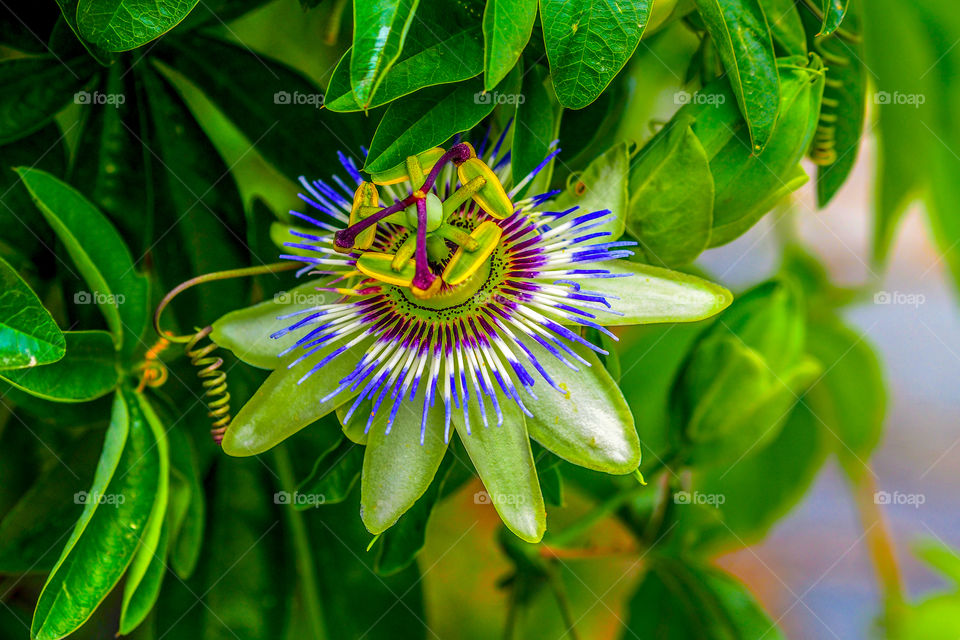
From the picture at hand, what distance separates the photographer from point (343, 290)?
84 cm

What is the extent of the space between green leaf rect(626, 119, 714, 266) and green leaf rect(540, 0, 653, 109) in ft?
0.51

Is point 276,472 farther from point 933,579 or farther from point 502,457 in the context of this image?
point 933,579

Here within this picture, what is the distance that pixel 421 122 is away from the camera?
75cm

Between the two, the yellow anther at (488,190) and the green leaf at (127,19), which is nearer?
the green leaf at (127,19)

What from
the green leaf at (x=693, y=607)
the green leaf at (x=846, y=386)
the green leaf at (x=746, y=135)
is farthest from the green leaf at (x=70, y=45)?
the green leaf at (x=846, y=386)

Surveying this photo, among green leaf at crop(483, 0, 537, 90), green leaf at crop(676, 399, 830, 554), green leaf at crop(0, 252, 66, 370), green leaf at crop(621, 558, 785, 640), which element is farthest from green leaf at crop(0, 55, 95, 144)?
green leaf at crop(676, 399, 830, 554)

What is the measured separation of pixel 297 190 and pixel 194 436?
0.35 metres

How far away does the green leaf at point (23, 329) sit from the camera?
0.74m

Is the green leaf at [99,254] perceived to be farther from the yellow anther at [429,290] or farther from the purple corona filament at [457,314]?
the yellow anther at [429,290]

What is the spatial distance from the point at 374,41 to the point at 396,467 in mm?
425

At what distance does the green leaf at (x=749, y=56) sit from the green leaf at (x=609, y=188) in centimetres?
13

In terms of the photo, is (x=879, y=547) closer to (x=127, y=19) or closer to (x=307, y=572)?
(x=307, y=572)

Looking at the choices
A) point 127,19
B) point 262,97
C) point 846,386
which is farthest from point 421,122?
point 846,386

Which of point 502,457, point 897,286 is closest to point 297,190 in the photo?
point 502,457
